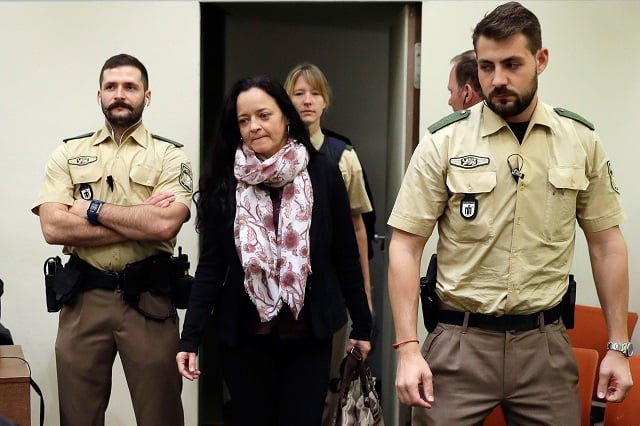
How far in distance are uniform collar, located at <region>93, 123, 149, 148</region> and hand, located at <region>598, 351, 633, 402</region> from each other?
1.71m

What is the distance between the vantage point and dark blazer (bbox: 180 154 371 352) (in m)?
2.35

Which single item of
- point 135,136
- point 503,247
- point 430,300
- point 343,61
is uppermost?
point 343,61

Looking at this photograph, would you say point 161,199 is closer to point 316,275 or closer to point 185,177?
point 185,177

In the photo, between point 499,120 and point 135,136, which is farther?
point 135,136

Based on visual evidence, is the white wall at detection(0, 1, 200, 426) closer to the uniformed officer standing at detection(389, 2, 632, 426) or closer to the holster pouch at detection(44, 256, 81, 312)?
the holster pouch at detection(44, 256, 81, 312)

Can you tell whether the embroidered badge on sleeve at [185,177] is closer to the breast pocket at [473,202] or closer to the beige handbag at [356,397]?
the beige handbag at [356,397]

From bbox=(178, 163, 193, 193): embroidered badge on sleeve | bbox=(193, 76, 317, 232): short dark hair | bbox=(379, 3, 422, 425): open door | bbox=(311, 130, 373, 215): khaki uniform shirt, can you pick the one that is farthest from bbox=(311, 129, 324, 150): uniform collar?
bbox=(193, 76, 317, 232): short dark hair

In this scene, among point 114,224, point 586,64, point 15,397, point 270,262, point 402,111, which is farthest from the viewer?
point 402,111

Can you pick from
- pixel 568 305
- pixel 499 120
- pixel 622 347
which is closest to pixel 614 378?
pixel 622 347

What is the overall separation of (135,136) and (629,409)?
190 centimetres

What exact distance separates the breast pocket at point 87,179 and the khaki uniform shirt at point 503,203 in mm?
1228

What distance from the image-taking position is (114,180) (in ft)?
9.29

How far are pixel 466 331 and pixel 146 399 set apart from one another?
50.2 inches

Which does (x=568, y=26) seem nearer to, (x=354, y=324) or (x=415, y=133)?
(x=415, y=133)
